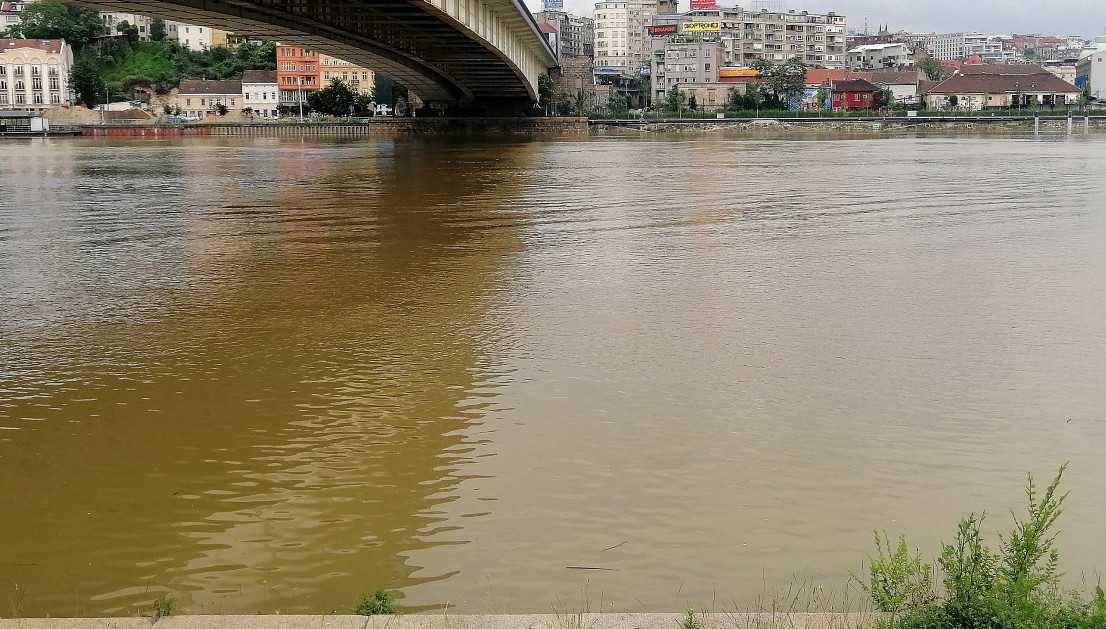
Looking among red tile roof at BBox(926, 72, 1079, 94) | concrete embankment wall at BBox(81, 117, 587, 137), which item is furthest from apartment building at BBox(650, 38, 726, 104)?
concrete embankment wall at BBox(81, 117, 587, 137)

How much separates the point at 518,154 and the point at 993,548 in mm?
39534

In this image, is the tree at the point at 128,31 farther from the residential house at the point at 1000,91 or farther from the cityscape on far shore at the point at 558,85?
the residential house at the point at 1000,91

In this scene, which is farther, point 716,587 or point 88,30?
point 88,30

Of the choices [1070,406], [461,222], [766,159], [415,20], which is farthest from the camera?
[766,159]

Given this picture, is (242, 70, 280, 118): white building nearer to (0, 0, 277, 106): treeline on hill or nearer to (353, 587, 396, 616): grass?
(0, 0, 277, 106): treeline on hill

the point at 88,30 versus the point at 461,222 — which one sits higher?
the point at 88,30

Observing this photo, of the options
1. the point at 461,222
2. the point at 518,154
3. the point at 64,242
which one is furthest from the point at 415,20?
the point at 64,242

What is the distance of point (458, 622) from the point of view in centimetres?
352

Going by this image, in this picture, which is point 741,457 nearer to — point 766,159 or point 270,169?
point 270,169

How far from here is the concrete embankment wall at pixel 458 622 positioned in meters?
3.51

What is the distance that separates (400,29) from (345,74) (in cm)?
8531

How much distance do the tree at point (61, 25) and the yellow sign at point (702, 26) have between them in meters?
75.1

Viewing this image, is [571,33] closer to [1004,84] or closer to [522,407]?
[1004,84]

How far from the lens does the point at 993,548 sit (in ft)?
16.5
